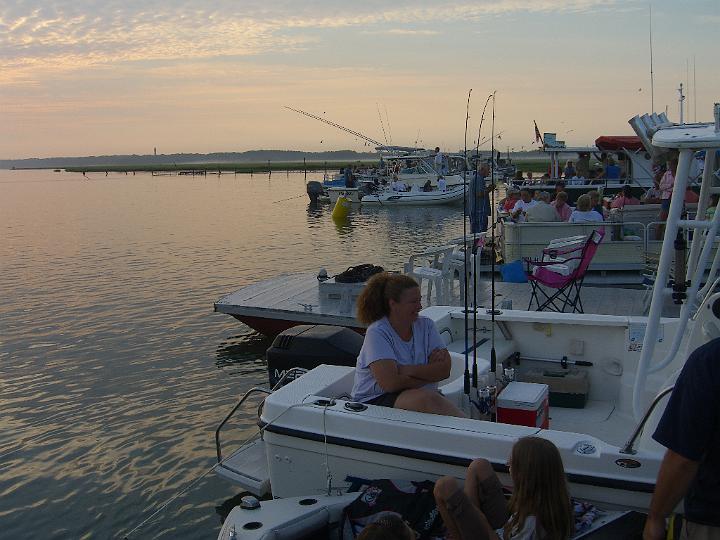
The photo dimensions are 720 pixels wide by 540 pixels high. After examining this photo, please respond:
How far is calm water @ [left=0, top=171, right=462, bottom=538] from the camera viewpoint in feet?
21.9

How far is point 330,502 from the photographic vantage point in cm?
427

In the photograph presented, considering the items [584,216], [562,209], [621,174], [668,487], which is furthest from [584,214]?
[668,487]

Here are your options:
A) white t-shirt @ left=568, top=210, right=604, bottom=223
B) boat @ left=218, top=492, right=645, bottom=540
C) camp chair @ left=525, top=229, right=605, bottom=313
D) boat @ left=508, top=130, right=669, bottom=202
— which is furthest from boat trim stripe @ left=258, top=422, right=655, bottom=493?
boat @ left=508, top=130, right=669, bottom=202

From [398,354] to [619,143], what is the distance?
15963 millimetres

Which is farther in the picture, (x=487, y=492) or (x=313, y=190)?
(x=313, y=190)

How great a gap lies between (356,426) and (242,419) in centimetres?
437

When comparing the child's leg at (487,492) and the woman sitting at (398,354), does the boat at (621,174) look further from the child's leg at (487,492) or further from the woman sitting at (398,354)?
the child's leg at (487,492)

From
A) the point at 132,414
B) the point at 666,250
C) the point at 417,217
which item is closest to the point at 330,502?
the point at 666,250

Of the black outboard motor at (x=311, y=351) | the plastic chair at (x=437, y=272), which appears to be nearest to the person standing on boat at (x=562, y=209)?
the plastic chair at (x=437, y=272)

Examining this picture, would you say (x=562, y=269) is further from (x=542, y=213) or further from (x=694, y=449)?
(x=694, y=449)

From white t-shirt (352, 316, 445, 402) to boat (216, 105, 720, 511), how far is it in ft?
0.48

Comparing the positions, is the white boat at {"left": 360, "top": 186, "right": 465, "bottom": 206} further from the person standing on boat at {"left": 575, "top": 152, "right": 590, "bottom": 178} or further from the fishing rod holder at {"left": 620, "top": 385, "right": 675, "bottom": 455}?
the fishing rod holder at {"left": 620, "top": 385, "right": 675, "bottom": 455}

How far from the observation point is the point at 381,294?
461 centimetres

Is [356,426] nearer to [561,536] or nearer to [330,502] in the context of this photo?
[330,502]
